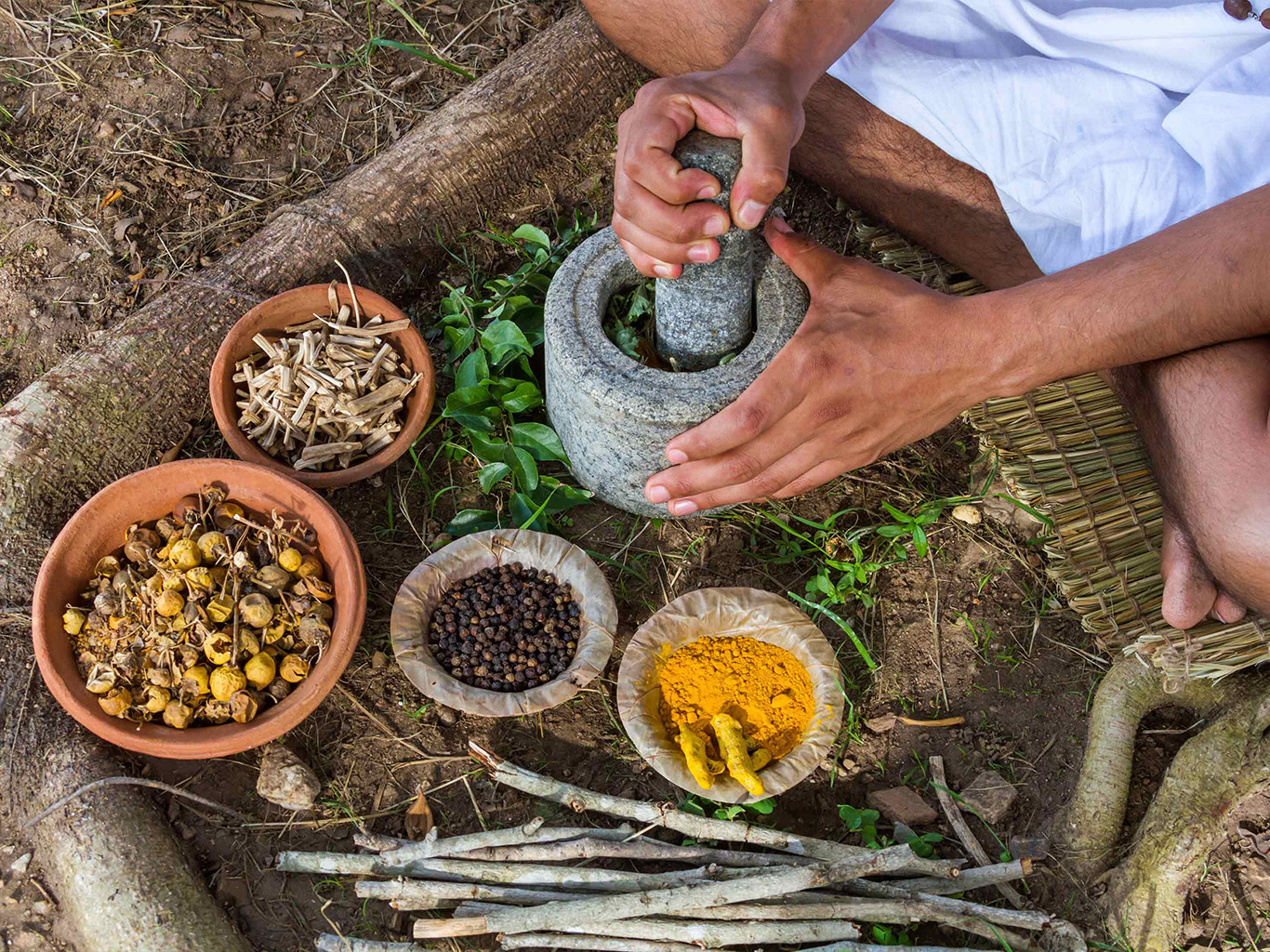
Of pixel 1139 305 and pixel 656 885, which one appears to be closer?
pixel 1139 305

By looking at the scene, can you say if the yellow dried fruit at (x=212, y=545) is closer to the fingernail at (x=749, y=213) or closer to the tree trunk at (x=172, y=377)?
the tree trunk at (x=172, y=377)

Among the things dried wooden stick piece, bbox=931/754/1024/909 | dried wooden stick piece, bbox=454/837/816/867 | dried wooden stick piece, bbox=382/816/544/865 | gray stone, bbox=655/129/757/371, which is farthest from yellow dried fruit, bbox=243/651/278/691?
dried wooden stick piece, bbox=931/754/1024/909

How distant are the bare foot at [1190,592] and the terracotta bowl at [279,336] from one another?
80.7 inches

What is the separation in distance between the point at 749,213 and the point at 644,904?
62.3 inches

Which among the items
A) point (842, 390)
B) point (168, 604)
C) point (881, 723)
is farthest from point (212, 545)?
point (881, 723)

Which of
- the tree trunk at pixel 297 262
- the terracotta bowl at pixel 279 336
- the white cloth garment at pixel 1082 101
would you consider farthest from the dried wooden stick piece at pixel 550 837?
the white cloth garment at pixel 1082 101

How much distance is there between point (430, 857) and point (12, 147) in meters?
2.91

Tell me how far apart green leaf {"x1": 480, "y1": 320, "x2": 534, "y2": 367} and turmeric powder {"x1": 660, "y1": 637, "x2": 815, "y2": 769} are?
3.41ft

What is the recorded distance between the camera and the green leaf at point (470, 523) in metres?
2.95

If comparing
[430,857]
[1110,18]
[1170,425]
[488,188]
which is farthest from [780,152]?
[430,857]

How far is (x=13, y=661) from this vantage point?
2598 mm

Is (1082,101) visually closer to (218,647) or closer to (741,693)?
(741,693)

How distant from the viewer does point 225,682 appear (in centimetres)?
241

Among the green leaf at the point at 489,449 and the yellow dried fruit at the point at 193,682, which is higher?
the green leaf at the point at 489,449
